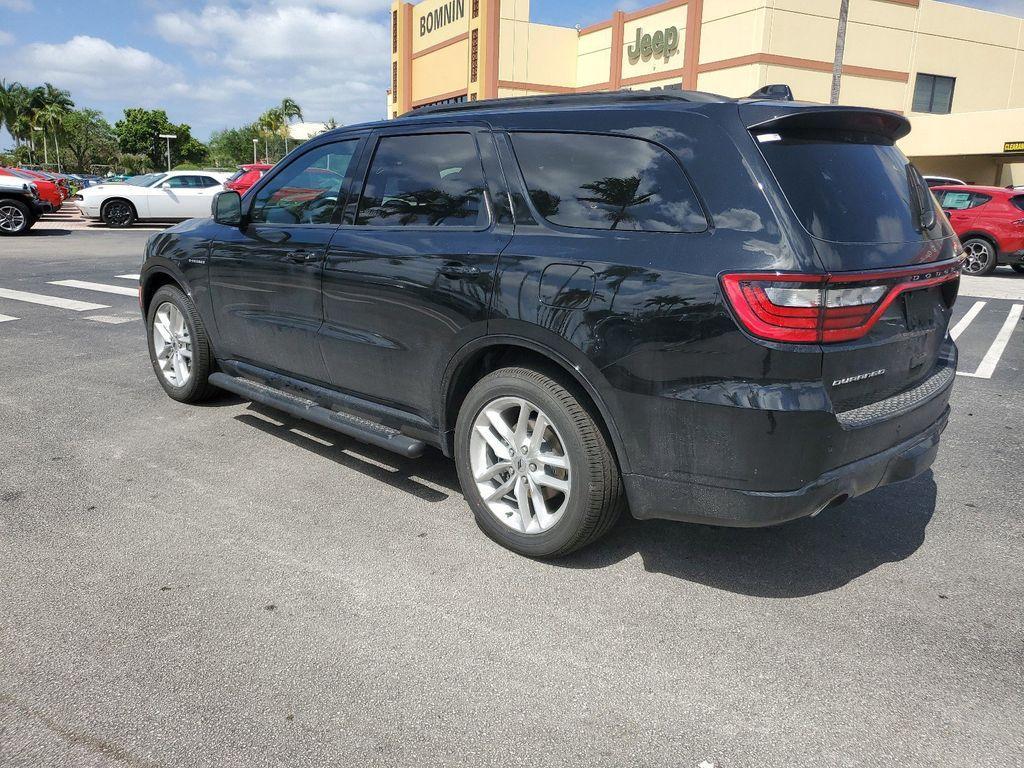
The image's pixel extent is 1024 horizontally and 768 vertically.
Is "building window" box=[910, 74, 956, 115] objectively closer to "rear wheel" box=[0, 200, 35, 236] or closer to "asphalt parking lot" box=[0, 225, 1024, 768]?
"rear wheel" box=[0, 200, 35, 236]

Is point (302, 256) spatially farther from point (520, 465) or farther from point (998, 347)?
point (998, 347)

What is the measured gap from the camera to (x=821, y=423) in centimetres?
277

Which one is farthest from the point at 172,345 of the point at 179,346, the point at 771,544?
the point at 771,544

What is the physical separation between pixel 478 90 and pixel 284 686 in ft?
132

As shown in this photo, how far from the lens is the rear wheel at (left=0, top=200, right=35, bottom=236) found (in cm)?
1908

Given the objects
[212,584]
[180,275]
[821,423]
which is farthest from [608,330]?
[180,275]

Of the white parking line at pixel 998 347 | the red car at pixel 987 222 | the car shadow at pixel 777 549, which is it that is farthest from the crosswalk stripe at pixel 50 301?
the red car at pixel 987 222

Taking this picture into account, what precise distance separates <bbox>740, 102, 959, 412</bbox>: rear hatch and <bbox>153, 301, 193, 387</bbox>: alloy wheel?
13.3 feet

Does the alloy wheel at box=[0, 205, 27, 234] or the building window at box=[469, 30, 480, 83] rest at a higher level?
the building window at box=[469, 30, 480, 83]

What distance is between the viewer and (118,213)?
881 inches

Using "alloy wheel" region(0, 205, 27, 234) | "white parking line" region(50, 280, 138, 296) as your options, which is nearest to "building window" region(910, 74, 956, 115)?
"alloy wheel" region(0, 205, 27, 234)

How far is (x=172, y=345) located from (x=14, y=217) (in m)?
Answer: 16.9

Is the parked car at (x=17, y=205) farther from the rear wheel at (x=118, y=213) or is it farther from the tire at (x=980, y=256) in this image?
the tire at (x=980, y=256)

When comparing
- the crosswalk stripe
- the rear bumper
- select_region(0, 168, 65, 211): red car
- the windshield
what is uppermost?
the windshield
